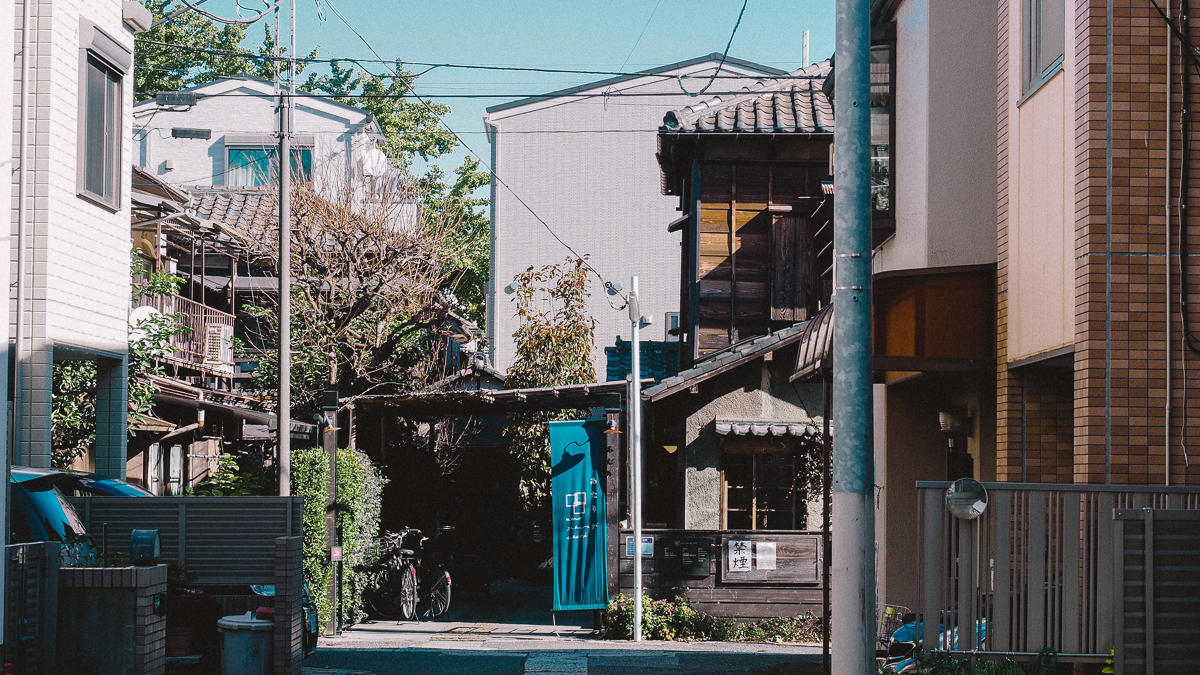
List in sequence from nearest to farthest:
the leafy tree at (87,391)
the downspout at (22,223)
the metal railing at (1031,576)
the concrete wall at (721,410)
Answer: the metal railing at (1031,576) < the downspout at (22,223) < the leafy tree at (87,391) < the concrete wall at (721,410)

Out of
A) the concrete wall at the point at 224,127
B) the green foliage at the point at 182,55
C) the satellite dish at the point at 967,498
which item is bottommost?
the satellite dish at the point at 967,498

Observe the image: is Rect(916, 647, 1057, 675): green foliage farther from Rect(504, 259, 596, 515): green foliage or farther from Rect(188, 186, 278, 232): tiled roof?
A: Rect(188, 186, 278, 232): tiled roof

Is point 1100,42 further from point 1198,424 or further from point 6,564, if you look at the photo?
point 6,564

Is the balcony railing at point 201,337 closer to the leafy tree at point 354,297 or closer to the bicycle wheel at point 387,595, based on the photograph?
the leafy tree at point 354,297

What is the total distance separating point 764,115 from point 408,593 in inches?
450

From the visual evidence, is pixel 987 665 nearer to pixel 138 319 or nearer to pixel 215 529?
pixel 215 529

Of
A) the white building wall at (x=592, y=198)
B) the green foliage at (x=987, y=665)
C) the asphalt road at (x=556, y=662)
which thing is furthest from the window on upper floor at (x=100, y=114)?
the white building wall at (x=592, y=198)

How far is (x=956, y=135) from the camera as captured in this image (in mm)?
12109

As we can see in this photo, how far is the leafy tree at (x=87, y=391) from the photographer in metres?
16.2

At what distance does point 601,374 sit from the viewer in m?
33.3

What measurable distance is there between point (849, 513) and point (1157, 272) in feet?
12.6

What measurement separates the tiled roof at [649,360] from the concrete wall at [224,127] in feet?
39.1

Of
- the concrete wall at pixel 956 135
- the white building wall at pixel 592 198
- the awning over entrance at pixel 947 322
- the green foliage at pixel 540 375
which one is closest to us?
the awning over entrance at pixel 947 322

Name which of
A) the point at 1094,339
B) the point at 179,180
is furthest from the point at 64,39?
the point at 179,180
